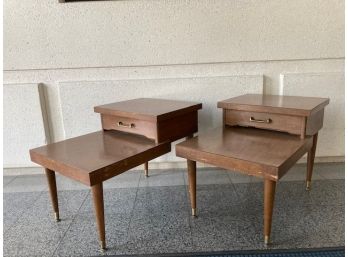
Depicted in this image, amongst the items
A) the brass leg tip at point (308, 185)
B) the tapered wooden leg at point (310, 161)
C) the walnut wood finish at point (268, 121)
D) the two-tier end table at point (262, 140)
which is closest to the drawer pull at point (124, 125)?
the two-tier end table at point (262, 140)

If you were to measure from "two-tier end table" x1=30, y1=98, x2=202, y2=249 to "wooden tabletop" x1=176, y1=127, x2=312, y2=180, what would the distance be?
150 millimetres

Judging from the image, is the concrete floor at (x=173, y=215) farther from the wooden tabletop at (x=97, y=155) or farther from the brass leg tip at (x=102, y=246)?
the wooden tabletop at (x=97, y=155)

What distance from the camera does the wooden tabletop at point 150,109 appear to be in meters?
1.39

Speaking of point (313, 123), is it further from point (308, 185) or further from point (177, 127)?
point (177, 127)

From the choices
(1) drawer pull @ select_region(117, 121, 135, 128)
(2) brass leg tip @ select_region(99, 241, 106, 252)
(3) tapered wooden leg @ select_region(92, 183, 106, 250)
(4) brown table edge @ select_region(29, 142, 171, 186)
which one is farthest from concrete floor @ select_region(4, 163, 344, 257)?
(1) drawer pull @ select_region(117, 121, 135, 128)

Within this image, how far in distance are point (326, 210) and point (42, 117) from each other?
6.08 ft

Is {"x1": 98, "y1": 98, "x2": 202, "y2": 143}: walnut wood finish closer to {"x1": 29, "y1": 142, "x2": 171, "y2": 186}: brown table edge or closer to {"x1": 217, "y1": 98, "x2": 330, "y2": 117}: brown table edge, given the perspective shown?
{"x1": 29, "y1": 142, "x2": 171, "y2": 186}: brown table edge

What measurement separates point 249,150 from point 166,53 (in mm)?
937

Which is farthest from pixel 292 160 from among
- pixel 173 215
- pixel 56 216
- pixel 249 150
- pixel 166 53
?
pixel 56 216

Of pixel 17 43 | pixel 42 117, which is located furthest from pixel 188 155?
pixel 17 43

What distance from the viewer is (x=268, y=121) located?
1397 mm

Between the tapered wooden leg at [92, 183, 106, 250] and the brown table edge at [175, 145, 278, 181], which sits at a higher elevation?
the brown table edge at [175, 145, 278, 181]

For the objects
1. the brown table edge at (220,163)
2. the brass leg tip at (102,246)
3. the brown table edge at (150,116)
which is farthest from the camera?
the brown table edge at (150,116)

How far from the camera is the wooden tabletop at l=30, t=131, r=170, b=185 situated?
112cm
